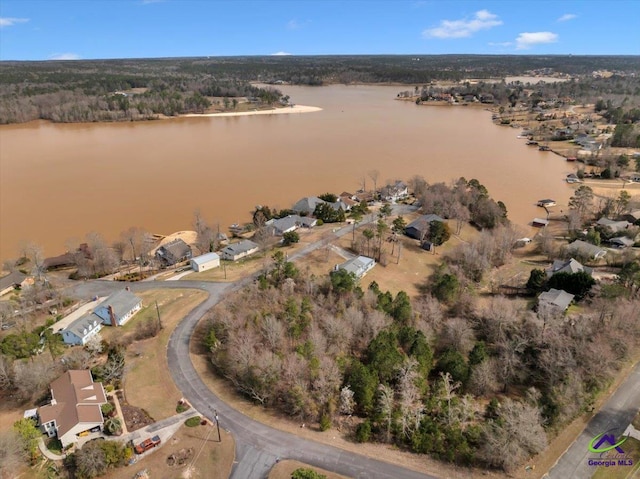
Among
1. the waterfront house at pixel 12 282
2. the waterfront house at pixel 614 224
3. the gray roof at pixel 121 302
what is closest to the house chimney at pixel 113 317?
the gray roof at pixel 121 302

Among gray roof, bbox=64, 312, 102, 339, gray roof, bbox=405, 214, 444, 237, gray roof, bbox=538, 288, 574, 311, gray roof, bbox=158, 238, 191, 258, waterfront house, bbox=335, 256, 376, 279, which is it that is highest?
gray roof, bbox=405, 214, 444, 237

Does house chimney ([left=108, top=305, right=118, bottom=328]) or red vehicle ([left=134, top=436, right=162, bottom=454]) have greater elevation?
house chimney ([left=108, top=305, right=118, bottom=328])

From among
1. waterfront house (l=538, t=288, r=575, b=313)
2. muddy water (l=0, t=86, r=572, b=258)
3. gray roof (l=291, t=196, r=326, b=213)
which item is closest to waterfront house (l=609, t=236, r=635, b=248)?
muddy water (l=0, t=86, r=572, b=258)

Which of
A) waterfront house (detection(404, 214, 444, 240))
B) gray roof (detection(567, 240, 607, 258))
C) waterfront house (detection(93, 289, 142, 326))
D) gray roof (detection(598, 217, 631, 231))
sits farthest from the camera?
gray roof (detection(598, 217, 631, 231))

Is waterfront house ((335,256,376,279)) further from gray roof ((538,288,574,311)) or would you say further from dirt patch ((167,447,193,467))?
dirt patch ((167,447,193,467))

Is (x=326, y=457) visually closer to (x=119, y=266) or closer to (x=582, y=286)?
(x=582, y=286)

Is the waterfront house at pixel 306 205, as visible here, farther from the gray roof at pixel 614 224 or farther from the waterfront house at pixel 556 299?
the gray roof at pixel 614 224

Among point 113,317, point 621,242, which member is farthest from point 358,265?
point 621,242
